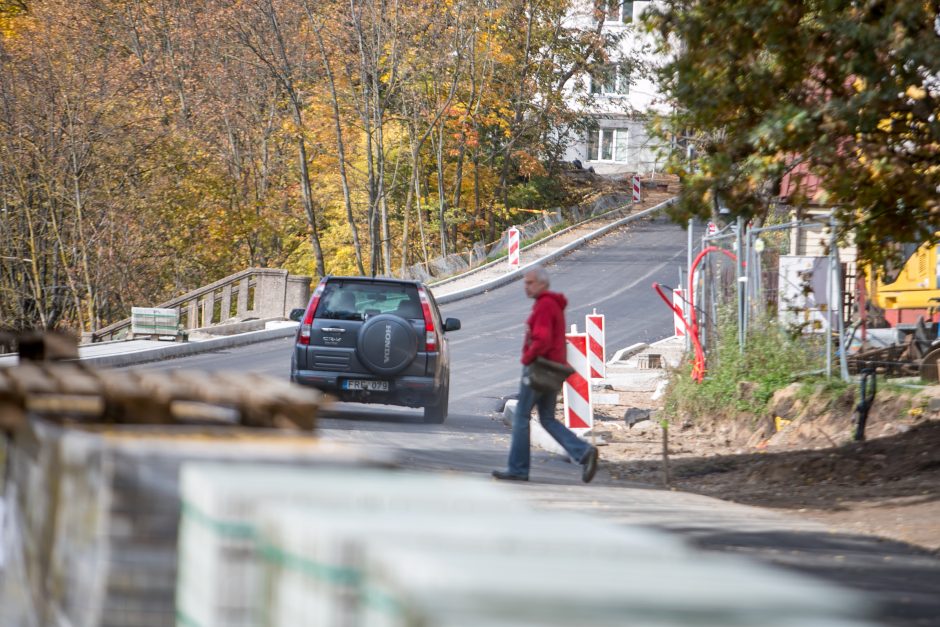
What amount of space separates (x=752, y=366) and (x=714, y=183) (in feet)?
15.4

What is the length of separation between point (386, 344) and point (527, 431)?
202 inches

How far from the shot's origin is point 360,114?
1897 inches

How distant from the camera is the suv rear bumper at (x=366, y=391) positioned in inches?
670

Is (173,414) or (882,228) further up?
(882,228)

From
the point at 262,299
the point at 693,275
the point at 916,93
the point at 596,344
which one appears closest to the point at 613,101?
the point at 262,299

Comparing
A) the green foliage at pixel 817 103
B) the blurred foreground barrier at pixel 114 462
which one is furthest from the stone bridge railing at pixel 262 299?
the blurred foreground barrier at pixel 114 462

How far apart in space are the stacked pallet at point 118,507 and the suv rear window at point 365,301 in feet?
41.5

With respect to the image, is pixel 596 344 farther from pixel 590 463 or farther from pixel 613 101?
pixel 613 101

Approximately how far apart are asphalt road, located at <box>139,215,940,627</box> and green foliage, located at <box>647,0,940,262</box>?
10.4ft

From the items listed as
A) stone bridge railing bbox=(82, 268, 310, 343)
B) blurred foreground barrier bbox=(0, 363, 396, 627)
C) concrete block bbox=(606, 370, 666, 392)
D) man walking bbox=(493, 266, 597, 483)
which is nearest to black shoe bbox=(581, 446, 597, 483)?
man walking bbox=(493, 266, 597, 483)

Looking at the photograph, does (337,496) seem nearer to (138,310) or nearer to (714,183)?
(714,183)

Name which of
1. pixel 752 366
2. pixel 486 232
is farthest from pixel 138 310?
pixel 486 232

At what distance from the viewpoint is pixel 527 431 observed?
39.5 feet

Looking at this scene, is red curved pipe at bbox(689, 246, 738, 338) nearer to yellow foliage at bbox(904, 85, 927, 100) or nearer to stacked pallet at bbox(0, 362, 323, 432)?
yellow foliage at bbox(904, 85, 927, 100)
